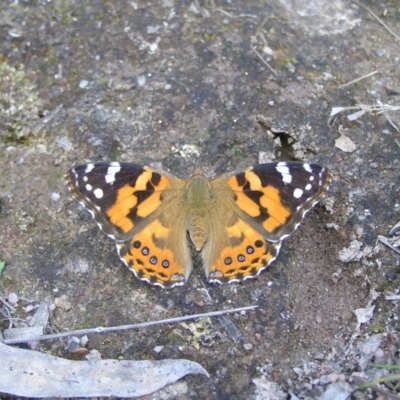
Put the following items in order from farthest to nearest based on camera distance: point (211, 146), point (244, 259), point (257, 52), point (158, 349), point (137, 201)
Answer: point (257, 52), point (211, 146), point (137, 201), point (244, 259), point (158, 349)

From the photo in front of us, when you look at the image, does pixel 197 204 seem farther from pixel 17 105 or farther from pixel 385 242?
pixel 17 105

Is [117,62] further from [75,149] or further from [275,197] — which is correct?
[275,197]

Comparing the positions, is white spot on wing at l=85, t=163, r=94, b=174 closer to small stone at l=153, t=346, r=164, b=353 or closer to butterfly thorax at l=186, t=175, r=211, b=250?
butterfly thorax at l=186, t=175, r=211, b=250

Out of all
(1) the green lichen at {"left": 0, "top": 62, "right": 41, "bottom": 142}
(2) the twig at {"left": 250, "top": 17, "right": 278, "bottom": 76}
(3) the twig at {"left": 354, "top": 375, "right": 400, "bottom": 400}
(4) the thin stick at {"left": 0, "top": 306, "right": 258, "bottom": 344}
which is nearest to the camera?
(3) the twig at {"left": 354, "top": 375, "right": 400, "bottom": 400}

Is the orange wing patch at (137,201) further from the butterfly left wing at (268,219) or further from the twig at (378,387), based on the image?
the twig at (378,387)

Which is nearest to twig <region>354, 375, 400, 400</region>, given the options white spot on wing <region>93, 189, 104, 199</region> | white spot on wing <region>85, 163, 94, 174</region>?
white spot on wing <region>93, 189, 104, 199</region>

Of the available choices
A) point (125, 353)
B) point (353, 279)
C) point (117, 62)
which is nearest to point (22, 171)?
point (117, 62)

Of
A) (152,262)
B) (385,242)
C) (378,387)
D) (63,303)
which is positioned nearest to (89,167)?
(152,262)
